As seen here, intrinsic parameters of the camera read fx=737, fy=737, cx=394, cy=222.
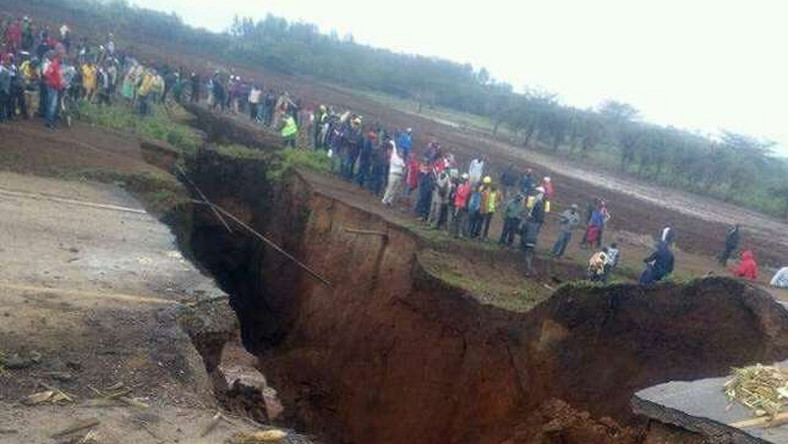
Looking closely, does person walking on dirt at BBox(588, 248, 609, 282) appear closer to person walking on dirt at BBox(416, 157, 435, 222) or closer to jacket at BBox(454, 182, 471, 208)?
jacket at BBox(454, 182, 471, 208)

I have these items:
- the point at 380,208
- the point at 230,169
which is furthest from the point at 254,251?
the point at 380,208

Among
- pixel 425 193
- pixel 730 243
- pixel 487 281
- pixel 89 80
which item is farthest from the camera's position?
pixel 89 80

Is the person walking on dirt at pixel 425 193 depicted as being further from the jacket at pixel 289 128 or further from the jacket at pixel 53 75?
the jacket at pixel 53 75

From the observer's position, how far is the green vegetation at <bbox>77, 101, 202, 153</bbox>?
18.6m

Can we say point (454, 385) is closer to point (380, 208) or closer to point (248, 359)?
point (248, 359)

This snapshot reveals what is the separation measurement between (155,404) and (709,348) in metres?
9.69

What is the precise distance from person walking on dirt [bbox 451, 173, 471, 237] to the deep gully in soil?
137 centimetres

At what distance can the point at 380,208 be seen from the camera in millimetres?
16953

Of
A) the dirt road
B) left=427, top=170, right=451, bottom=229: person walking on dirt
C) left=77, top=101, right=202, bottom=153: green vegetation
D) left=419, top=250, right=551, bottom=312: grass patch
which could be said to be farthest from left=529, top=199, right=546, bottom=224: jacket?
left=77, top=101, right=202, bottom=153: green vegetation

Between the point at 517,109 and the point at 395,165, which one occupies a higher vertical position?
the point at 517,109

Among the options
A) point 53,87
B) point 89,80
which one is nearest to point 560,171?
point 89,80

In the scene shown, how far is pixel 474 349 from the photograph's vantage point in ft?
42.4

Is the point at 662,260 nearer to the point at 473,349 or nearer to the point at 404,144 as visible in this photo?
the point at 473,349

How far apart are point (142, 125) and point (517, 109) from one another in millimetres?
29472
